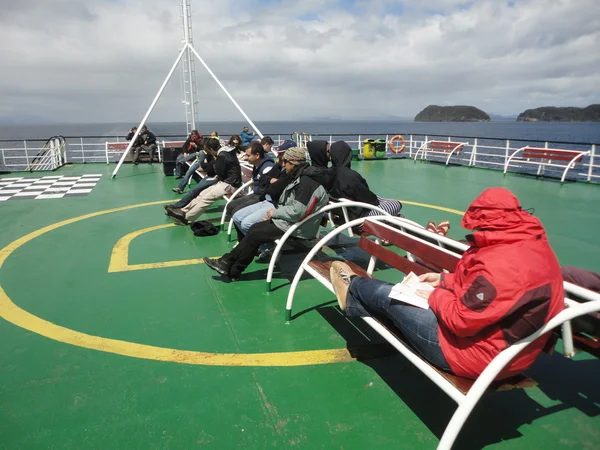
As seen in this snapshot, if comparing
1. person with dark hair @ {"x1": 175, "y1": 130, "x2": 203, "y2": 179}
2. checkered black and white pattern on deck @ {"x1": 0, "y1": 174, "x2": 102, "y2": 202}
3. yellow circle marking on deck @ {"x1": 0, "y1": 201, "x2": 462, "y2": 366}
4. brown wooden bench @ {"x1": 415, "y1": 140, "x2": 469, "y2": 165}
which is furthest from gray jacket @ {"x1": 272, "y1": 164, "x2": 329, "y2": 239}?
brown wooden bench @ {"x1": 415, "y1": 140, "x2": 469, "y2": 165}

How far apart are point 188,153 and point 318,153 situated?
8225 mm

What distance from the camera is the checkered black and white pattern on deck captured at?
9.76m

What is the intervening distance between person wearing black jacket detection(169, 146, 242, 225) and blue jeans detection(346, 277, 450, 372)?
4.17m

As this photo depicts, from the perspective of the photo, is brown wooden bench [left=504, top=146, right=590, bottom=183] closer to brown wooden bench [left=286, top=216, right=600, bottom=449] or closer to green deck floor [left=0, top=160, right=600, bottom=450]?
green deck floor [left=0, top=160, right=600, bottom=450]

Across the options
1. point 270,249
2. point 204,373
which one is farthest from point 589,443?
point 270,249

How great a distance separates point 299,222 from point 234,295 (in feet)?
3.32

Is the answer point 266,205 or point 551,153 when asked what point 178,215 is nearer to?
point 266,205

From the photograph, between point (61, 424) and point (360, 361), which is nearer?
point (61, 424)

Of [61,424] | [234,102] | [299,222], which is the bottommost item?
[61,424]

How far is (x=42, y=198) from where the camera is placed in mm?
9398

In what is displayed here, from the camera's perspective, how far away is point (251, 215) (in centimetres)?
490

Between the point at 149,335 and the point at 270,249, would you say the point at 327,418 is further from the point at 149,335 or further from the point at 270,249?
the point at 270,249

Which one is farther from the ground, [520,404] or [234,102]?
[234,102]

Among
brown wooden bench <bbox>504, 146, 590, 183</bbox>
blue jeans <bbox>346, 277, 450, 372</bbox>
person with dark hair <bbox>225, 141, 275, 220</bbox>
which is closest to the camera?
blue jeans <bbox>346, 277, 450, 372</bbox>
